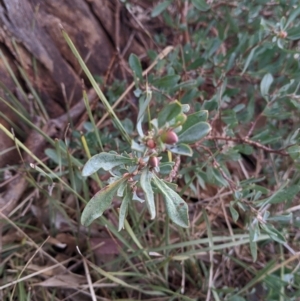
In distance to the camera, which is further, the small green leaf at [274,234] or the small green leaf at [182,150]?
the small green leaf at [274,234]

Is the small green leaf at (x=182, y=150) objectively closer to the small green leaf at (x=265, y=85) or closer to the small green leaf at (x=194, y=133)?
the small green leaf at (x=194, y=133)

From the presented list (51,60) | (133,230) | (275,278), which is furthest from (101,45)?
(275,278)

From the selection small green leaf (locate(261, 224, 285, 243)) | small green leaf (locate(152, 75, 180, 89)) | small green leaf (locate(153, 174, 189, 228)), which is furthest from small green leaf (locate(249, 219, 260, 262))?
small green leaf (locate(152, 75, 180, 89))

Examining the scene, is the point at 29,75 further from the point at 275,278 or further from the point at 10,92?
the point at 275,278

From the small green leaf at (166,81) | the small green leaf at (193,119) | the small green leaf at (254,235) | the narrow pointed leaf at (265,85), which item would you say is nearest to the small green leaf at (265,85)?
the narrow pointed leaf at (265,85)

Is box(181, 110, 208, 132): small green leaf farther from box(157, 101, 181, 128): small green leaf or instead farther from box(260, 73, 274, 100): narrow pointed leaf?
box(260, 73, 274, 100): narrow pointed leaf

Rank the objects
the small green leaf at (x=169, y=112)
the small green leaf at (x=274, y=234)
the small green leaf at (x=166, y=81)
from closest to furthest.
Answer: the small green leaf at (x=169, y=112), the small green leaf at (x=274, y=234), the small green leaf at (x=166, y=81)

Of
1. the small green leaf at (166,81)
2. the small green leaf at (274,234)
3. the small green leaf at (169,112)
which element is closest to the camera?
the small green leaf at (169,112)
